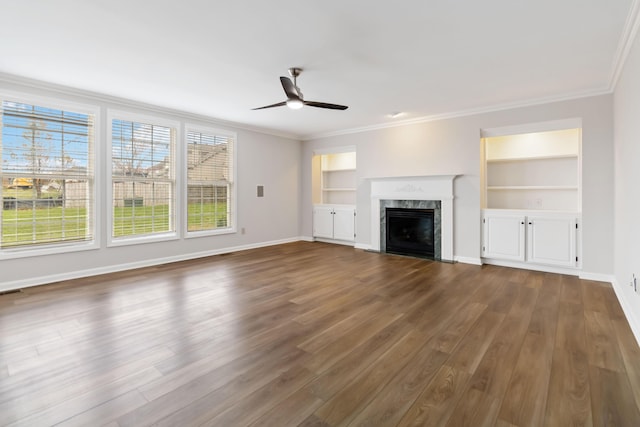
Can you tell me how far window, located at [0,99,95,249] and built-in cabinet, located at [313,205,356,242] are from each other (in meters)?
4.42

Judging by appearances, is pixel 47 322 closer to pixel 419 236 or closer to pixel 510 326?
pixel 510 326

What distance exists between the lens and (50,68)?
3.45 metres

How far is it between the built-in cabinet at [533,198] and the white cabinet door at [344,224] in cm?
264

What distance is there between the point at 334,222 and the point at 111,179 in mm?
4340

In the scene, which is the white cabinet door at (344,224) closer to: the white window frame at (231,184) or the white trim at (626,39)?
the white window frame at (231,184)

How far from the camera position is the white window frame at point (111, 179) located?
14.8 ft

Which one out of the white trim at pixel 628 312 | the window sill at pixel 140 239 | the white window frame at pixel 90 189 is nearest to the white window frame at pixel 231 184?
the window sill at pixel 140 239

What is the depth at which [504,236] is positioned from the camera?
15.9ft

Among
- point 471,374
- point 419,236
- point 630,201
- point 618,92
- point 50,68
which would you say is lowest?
point 471,374

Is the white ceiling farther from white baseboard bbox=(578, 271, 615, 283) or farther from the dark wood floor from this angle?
the dark wood floor

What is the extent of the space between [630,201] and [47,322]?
17.6 ft

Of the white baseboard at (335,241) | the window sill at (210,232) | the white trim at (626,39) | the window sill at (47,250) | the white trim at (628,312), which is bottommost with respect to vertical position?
the white trim at (628,312)

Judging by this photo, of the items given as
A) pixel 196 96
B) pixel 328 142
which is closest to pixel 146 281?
pixel 196 96

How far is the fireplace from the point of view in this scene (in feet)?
18.4
